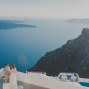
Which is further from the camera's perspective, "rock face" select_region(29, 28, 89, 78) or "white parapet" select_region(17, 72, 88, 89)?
"rock face" select_region(29, 28, 89, 78)

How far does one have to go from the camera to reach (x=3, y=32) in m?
172

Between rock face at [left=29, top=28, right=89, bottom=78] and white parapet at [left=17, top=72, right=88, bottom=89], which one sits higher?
white parapet at [left=17, top=72, right=88, bottom=89]

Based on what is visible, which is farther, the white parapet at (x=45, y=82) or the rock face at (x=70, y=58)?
the rock face at (x=70, y=58)

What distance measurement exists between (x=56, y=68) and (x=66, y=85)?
42846mm

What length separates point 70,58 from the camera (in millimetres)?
48375

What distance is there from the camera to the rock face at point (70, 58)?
148 ft

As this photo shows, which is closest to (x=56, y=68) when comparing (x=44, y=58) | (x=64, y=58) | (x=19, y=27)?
(x=64, y=58)

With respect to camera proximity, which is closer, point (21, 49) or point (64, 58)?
point (64, 58)

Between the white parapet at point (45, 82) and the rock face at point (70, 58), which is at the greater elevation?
the white parapet at point (45, 82)

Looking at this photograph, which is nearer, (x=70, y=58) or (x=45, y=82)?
(x=45, y=82)

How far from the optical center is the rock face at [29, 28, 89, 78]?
45.1 meters

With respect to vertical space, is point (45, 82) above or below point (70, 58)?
above

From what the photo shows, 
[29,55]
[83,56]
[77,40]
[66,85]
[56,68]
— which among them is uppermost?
[66,85]

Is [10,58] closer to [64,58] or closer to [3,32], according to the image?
[64,58]
